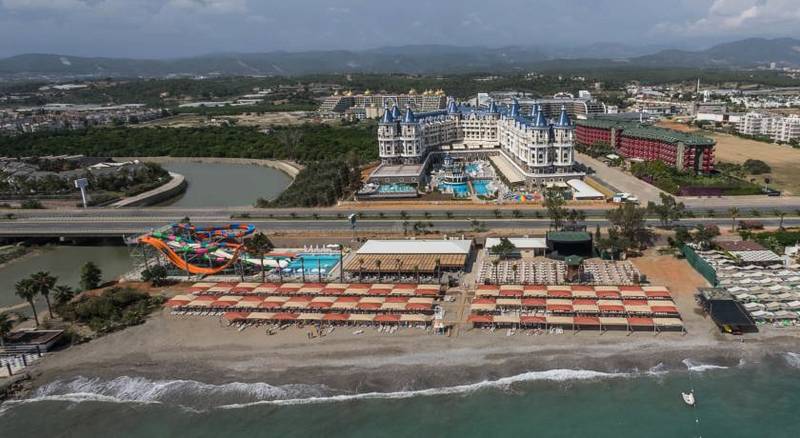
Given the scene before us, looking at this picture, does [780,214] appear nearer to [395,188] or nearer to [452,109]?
[395,188]

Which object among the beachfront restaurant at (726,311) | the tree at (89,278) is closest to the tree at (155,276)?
the tree at (89,278)

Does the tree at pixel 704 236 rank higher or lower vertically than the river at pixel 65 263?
higher

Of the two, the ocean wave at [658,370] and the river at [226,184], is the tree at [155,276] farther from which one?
the ocean wave at [658,370]

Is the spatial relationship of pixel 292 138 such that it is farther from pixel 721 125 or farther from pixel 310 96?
pixel 310 96

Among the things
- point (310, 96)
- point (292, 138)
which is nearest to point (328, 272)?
point (292, 138)

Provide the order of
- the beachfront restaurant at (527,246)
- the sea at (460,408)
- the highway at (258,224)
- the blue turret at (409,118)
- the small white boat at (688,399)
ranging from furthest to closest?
the blue turret at (409,118)
the highway at (258,224)
the beachfront restaurant at (527,246)
the small white boat at (688,399)
the sea at (460,408)

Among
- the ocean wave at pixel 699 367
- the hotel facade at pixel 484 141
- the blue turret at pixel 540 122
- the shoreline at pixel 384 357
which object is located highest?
the blue turret at pixel 540 122

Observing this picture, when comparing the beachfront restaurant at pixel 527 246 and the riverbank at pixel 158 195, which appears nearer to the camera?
the beachfront restaurant at pixel 527 246
